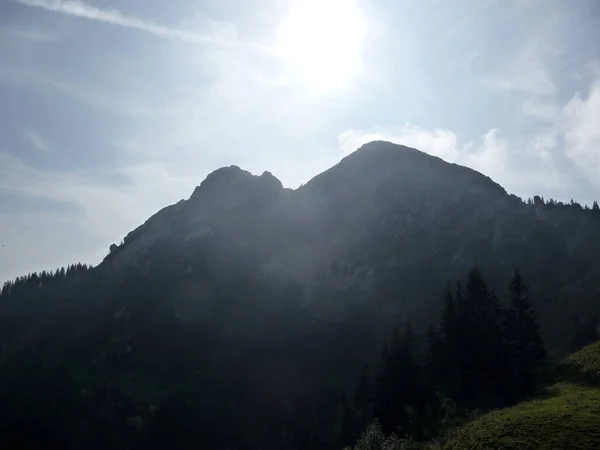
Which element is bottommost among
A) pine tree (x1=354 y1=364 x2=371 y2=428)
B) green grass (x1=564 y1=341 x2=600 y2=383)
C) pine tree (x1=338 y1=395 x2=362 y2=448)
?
pine tree (x1=338 y1=395 x2=362 y2=448)

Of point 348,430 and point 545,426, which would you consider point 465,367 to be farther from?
point 545,426

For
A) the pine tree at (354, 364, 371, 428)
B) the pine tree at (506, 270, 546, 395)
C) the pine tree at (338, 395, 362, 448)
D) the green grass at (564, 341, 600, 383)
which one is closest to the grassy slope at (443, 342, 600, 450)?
the green grass at (564, 341, 600, 383)

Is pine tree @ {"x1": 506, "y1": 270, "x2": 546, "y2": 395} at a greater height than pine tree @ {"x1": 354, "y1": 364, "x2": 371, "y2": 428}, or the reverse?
pine tree @ {"x1": 506, "y1": 270, "x2": 546, "y2": 395}

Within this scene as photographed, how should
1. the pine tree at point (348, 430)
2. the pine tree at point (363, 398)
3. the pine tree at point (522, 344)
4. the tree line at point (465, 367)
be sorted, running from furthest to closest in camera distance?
the pine tree at point (363, 398) < the pine tree at point (348, 430) < the pine tree at point (522, 344) < the tree line at point (465, 367)

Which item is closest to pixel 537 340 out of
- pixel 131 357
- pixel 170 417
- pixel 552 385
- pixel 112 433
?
pixel 552 385

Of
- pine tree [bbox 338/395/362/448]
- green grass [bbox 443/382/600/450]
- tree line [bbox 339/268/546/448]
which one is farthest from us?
pine tree [bbox 338/395/362/448]

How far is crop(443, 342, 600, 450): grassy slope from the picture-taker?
139ft

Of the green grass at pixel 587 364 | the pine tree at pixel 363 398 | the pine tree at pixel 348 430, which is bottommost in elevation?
the pine tree at pixel 348 430

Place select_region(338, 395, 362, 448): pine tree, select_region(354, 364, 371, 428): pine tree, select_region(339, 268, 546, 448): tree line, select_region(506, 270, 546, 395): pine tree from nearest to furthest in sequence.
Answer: select_region(339, 268, 546, 448): tree line → select_region(506, 270, 546, 395): pine tree → select_region(338, 395, 362, 448): pine tree → select_region(354, 364, 371, 428): pine tree

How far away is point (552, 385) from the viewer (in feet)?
218

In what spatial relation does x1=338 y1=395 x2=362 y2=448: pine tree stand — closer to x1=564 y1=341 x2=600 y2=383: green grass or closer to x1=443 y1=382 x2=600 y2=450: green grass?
x1=564 y1=341 x2=600 y2=383: green grass

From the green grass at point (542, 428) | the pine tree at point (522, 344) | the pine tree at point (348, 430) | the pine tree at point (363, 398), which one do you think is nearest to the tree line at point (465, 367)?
the pine tree at point (522, 344)

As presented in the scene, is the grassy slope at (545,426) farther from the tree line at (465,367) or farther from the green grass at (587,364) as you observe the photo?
the tree line at (465,367)

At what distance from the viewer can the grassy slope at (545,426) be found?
42.4 metres
